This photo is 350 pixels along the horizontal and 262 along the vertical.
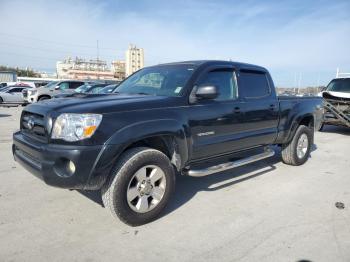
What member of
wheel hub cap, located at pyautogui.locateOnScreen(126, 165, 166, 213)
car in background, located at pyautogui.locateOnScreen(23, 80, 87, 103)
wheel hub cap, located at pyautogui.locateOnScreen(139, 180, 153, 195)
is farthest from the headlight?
car in background, located at pyautogui.locateOnScreen(23, 80, 87, 103)

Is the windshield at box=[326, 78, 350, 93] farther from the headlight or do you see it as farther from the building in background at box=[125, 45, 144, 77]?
the building in background at box=[125, 45, 144, 77]

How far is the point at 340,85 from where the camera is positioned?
36.8ft

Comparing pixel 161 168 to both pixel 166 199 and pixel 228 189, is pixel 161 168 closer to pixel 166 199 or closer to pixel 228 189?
pixel 166 199

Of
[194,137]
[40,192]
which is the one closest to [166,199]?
[194,137]

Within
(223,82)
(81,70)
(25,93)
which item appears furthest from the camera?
(81,70)

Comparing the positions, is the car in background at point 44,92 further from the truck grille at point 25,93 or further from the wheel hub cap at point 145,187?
the wheel hub cap at point 145,187

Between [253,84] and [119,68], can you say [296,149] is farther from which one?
[119,68]

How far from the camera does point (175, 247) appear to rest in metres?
3.02

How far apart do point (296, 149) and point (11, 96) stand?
20899 mm

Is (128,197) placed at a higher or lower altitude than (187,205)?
higher

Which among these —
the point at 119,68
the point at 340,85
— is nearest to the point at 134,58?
the point at 119,68

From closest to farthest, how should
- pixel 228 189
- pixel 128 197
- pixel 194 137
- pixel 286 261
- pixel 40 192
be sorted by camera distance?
pixel 286 261 < pixel 128 197 < pixel 194 137 < pixel 40 192 < pixel 228 189

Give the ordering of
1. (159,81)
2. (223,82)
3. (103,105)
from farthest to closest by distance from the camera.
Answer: (223,82), (159,81), (103,105)

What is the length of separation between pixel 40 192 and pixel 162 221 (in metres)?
1.84
